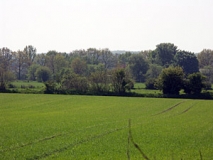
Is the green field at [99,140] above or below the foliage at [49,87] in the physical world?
below

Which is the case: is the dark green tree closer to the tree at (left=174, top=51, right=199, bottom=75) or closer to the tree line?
the tree line

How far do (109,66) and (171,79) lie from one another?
10057cm

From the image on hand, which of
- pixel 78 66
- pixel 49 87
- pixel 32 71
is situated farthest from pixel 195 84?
pixel 32 71

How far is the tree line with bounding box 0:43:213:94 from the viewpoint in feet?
296

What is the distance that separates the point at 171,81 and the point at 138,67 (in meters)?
60.5

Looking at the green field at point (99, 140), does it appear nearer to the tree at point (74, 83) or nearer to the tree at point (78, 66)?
the tree at point (74, 83)

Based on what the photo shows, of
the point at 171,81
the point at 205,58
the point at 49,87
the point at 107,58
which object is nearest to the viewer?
the point at 171,81

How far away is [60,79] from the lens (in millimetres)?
99188

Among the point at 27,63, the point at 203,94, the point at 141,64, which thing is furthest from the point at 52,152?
the point at 27,63

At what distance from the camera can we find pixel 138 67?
478 ft

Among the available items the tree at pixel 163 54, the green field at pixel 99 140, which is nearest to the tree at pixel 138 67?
the tree at pixel 163 54

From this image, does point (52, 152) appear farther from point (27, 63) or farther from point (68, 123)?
point (27, 63)

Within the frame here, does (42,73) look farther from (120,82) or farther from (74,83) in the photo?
(120,82)

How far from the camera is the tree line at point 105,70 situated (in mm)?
90312
